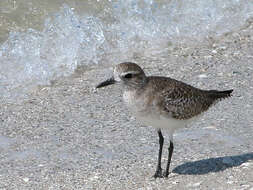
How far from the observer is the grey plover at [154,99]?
22.1 ft

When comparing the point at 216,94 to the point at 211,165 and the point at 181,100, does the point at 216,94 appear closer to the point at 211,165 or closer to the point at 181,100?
the point at 181,100

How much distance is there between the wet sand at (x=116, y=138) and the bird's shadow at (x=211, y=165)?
11 mm

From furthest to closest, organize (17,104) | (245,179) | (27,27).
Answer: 1. (27,27)
2. (17,104)
3. (245,179)

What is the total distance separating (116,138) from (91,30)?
3.86 metres

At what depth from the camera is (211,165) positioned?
723cm

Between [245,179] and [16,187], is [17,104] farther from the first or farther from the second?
[245,179]

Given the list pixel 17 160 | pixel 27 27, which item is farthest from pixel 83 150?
pixel 27 27

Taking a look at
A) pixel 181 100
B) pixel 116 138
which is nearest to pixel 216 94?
pixel 181 100

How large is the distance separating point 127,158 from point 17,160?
1306 millimetres

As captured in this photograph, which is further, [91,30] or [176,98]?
[91,30]

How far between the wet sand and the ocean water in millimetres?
597

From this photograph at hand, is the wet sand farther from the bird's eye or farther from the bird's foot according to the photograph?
the bird's eye

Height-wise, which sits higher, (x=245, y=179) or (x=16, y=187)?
(x=245, y=179)

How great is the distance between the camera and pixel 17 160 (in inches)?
303
